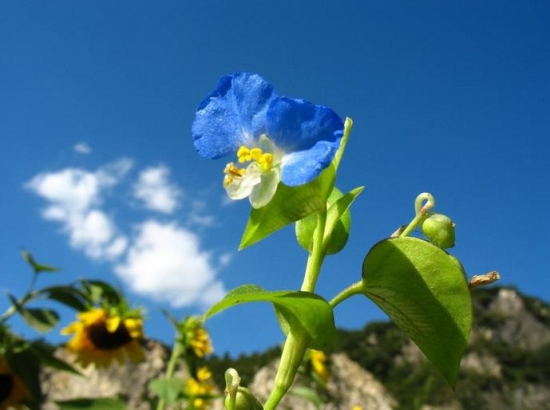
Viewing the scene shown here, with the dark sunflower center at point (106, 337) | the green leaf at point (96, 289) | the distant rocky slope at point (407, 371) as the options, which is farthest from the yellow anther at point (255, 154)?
the distant rocky slope at point (407, 371)

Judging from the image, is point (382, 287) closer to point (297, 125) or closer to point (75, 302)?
point (297, 125)

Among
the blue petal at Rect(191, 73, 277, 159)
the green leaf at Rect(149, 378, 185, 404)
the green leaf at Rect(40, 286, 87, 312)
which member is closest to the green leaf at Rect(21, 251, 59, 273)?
the green leaf at Rect(40, 286, 87, 312)

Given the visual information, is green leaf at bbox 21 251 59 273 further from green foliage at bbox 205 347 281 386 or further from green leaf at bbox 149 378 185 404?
green foliage at bbox 205 347 281 386

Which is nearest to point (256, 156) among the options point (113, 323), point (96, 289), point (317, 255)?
point (317, 255)

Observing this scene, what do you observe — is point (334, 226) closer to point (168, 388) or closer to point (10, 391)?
point (168, 388)

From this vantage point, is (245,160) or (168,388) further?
(168,388)

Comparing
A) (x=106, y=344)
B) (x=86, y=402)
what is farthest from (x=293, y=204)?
(x=106, y=344)
